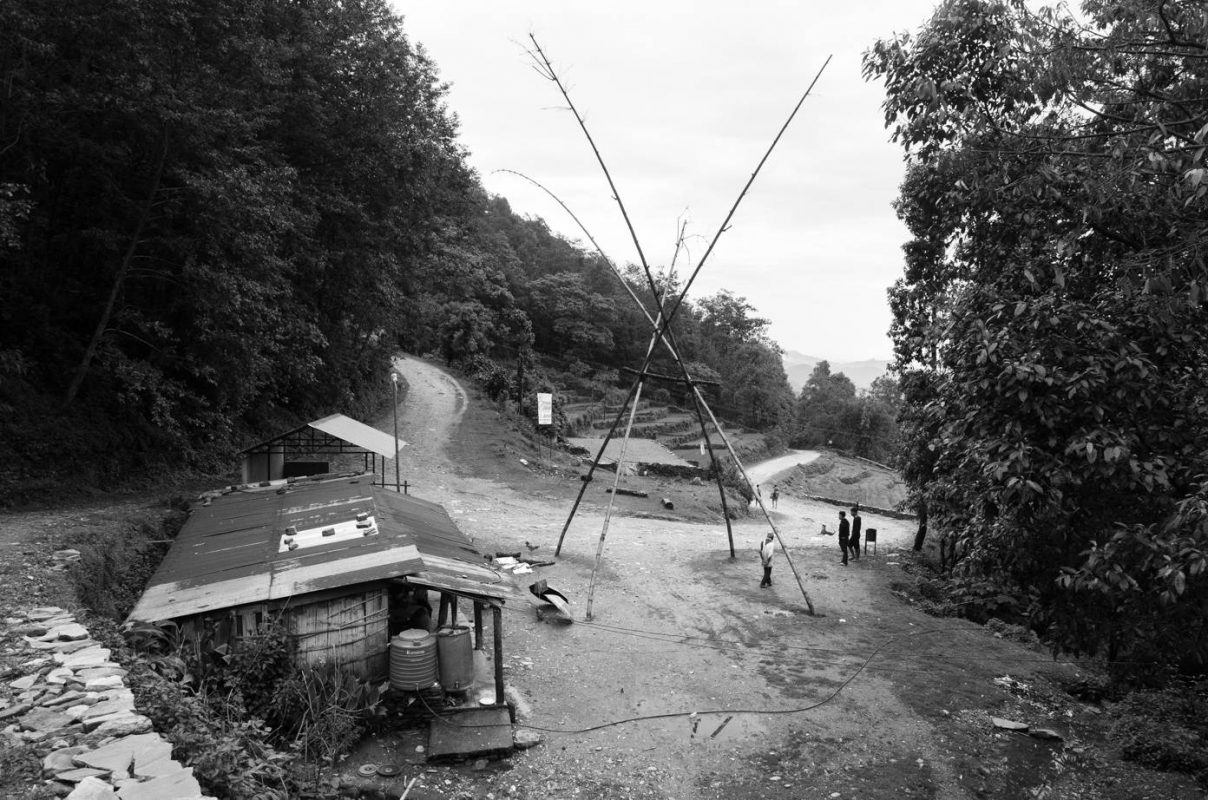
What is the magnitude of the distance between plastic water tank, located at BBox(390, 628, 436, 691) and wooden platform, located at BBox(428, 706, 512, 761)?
437 mm

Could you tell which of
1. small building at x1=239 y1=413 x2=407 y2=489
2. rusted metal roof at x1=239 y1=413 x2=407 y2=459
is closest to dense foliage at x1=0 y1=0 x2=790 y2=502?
small building at x1=239 y1=413 x2=407 y2=489

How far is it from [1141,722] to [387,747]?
8.62m

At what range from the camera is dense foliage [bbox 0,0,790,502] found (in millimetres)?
11430

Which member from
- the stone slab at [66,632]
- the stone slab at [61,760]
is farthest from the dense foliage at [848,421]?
the stone slab at [61,760]

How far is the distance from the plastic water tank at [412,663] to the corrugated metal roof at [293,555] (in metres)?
0.74

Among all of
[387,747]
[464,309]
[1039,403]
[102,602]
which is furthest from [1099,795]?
[464,309]

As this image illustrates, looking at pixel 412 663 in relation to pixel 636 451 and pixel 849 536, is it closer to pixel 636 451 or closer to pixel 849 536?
pixel 849 536

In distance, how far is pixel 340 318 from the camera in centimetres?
2227

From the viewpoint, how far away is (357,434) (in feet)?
47.8

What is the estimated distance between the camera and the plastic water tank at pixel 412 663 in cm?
739

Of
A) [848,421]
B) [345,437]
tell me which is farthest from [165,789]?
[848,421]

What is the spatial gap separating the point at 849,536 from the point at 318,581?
12862 mm

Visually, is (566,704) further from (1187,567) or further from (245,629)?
(1187,567)

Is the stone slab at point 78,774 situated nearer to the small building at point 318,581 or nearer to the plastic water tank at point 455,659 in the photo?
the small building at point 318,581
